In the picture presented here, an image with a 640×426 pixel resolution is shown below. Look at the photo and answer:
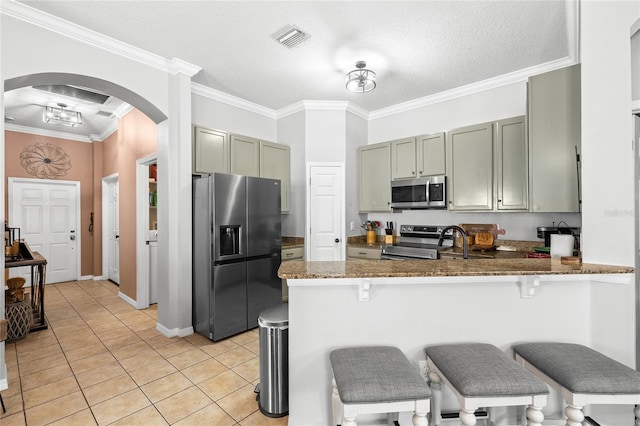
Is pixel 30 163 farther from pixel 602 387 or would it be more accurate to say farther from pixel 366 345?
pixel 602 387

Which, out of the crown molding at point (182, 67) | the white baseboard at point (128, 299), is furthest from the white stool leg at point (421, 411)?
the white baseboard at point (128, 299)

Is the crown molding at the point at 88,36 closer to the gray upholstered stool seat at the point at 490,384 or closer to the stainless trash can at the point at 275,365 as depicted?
the stainless trash can at the point at 275,365

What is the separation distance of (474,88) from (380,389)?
149 inches

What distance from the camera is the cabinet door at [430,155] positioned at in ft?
12.5

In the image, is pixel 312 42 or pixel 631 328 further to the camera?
pixel 312 42

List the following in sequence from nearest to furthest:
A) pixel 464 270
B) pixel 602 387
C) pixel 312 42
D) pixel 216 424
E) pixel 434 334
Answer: pixel 602 387, pixel 464 270, pixel 434 334, pixel 216 424, pixel 312 42

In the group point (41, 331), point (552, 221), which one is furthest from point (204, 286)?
point (552, 221)

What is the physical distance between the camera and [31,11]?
2.36 m

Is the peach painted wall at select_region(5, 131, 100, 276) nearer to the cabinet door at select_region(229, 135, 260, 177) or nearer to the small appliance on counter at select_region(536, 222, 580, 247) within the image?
the cabinet door at select_region(229, 135, 260, 177)

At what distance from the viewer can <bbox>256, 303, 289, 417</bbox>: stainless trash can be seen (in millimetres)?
1933

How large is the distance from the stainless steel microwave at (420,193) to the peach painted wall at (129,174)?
3.28m

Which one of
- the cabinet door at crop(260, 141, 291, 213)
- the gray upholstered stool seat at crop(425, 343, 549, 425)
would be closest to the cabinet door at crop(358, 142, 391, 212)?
the cabinet door at crop(260, 141, 291, 213)

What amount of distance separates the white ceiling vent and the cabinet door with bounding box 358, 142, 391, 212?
200 cm

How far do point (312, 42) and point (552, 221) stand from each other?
315 cm
